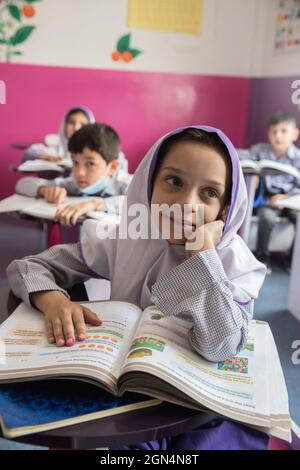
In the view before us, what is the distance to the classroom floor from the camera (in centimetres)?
193

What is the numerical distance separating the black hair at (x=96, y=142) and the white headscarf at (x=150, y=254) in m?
1.15

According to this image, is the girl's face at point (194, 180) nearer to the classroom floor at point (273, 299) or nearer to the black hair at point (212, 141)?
the black hair at point (212, 141)

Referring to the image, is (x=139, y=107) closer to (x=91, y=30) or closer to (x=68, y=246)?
(x=91, y=30)

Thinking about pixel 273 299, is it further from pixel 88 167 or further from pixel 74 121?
pixel 74 121

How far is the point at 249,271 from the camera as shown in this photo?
89cm

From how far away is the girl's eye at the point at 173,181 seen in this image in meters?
0.89

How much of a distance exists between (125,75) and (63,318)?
3.78 meters

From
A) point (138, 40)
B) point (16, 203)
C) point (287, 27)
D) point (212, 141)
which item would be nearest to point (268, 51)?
point (287, 27)

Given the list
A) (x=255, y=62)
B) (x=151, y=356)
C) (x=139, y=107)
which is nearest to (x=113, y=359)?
(x=151, y=356)

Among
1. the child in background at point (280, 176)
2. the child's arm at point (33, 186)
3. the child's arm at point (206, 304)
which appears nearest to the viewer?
the child's arm at point (206, 304)

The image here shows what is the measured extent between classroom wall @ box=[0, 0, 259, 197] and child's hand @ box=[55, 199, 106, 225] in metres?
2.44

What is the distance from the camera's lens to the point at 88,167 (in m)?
2.16

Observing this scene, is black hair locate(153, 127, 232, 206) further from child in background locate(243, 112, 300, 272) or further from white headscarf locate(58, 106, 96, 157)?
white headscarf locate(58, 106, 96, 157)

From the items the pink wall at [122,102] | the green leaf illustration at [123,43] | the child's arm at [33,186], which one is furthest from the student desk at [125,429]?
the green leaf illustration at [123,43]
